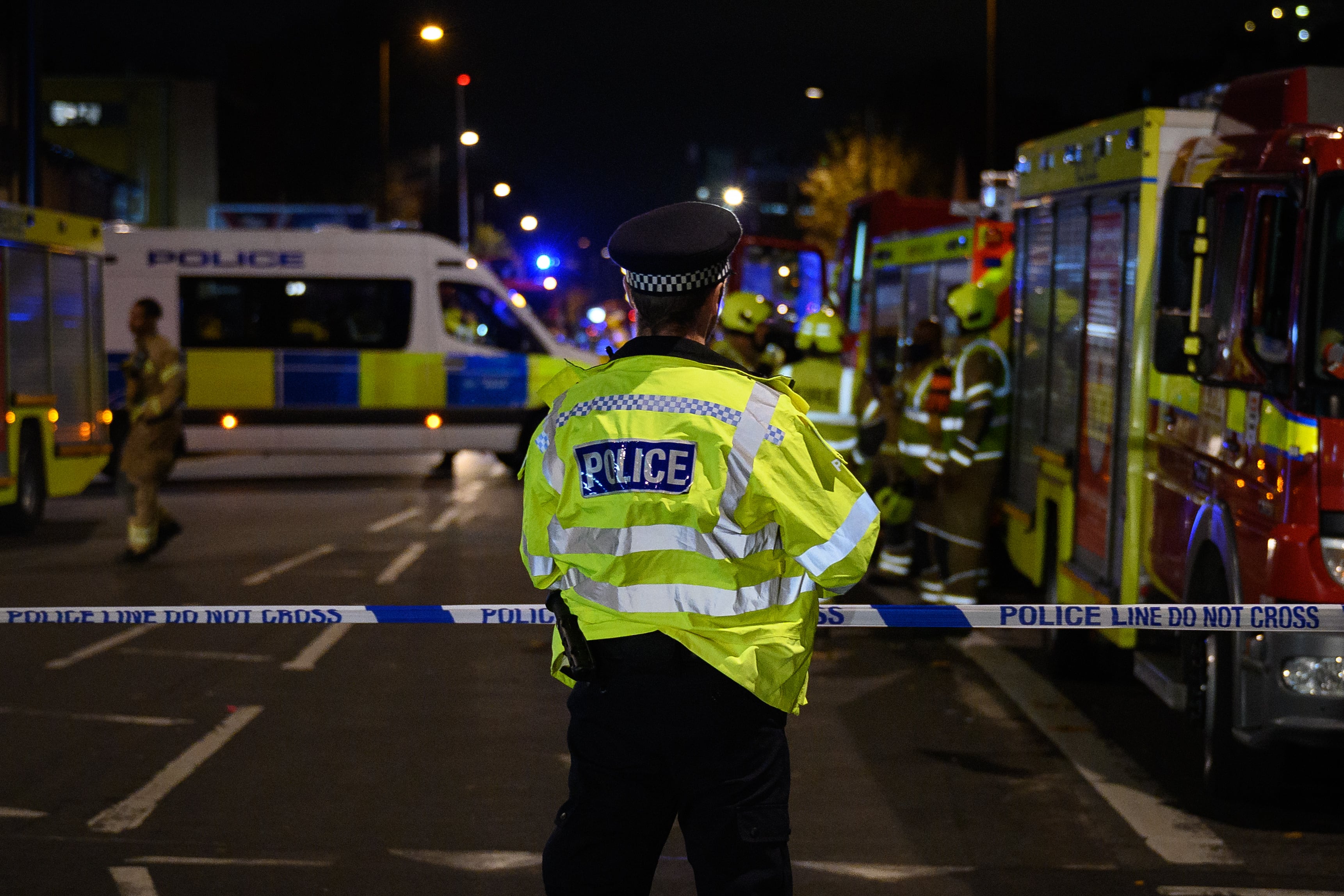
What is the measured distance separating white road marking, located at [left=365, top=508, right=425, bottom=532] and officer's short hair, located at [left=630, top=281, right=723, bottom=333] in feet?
36.9

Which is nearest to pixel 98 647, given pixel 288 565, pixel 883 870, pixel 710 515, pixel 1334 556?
pixel 288 565

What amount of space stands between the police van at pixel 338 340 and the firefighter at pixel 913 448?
8.15 m

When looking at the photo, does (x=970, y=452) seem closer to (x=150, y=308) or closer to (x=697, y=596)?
(x=150, y=308)

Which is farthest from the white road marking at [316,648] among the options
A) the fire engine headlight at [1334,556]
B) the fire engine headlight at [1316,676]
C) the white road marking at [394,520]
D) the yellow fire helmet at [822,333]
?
the fire engine headlight at [1334,556]

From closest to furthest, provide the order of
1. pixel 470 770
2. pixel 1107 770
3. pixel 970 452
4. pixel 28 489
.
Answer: pixel 470 770
pixel 1107 770
pixel 970 452
pixel 28 489

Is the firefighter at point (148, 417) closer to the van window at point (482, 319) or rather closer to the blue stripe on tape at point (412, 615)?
the van window at point (482, 319)

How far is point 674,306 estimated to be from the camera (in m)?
3.11

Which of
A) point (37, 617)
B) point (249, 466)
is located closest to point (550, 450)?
point (37, 617)

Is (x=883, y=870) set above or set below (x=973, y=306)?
below

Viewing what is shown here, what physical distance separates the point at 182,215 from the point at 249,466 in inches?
1577

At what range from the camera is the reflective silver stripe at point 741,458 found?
2.92m

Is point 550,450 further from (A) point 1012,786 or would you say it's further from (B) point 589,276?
(B) point 589,276

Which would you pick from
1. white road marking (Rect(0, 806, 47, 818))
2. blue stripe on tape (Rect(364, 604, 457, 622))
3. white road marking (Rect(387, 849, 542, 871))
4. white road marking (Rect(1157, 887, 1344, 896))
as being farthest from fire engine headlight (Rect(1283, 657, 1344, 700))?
white road marking (Rect(0, 806, 47, 818))

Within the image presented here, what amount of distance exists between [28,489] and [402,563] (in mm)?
4125
